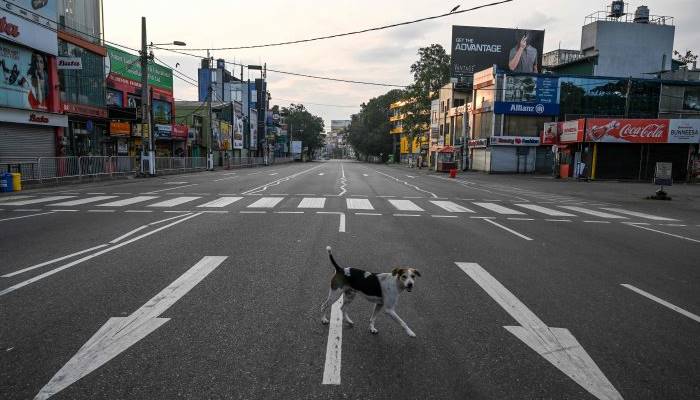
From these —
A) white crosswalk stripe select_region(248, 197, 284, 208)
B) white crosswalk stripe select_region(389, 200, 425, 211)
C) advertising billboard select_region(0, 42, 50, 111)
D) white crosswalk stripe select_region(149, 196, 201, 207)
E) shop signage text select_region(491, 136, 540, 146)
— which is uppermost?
advertising billboard select_region(0, 42, 50, 111)

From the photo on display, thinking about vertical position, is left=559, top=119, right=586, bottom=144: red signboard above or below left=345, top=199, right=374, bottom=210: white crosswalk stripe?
above

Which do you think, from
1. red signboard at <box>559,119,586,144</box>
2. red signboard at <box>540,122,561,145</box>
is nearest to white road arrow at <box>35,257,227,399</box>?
red signboard at <box>559,119,586,144</box>

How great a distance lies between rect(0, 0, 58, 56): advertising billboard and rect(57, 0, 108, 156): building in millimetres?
1297

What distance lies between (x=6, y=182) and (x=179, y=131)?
29.2m

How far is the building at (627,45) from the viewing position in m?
60.2

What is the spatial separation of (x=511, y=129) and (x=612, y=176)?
14.8 meters

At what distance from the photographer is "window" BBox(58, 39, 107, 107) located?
28641 millimetres

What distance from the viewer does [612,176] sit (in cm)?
3856

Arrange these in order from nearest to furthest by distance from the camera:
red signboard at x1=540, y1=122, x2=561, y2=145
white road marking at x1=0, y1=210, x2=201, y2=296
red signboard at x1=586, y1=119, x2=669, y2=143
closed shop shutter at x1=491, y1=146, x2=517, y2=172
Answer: white road marking at x1=0, y1=210, x2=201, y2=296
red signboard at x1=586, y1=119, x2=669, y2=143
red signboard at x1=540, y1=122, x2=561, y2=145
closed shop shutter at x1=491, y1=146, x2=517, y2=172

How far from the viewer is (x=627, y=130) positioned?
122 ft

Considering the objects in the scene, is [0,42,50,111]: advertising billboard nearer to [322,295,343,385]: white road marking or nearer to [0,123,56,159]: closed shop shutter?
[0,123,56,159]: closed shop shutter

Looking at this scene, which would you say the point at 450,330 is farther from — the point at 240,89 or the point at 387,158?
the point at 387,158

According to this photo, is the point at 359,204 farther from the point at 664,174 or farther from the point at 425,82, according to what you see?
the point at 425,82

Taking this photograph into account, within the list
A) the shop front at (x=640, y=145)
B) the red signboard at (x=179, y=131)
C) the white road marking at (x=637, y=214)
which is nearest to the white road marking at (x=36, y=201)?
the white road marking at (x=637, y=214)
